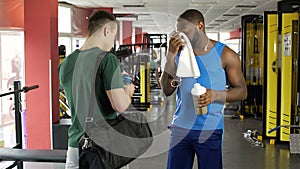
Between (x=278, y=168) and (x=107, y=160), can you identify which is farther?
(x=278, y=168)

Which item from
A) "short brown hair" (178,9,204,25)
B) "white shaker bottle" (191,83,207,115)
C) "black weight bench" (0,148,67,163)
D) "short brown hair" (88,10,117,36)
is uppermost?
"short brown hair" (178,9,204,25)

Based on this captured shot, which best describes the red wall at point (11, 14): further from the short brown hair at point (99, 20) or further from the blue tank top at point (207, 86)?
the blue tank top at point (207, 86)

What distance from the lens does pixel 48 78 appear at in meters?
5.80

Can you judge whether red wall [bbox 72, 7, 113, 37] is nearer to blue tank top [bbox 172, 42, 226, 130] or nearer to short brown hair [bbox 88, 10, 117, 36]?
blue tank top [bbox 172, 42, 226, 130]

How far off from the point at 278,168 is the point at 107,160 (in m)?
3.98

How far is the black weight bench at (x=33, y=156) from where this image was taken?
3545 mm

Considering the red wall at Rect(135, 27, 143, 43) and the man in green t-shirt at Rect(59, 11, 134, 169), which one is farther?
the red wall at Rect(135, 27, 143, 43)

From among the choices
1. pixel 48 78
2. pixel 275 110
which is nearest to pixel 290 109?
pixel 275 110

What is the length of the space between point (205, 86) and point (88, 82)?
778mm

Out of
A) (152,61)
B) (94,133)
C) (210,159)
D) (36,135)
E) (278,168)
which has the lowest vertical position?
(278,168)

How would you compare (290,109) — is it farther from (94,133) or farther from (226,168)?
(94,133)

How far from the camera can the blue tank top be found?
244 centimetres

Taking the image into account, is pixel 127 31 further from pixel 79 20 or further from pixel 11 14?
pixel 11 14

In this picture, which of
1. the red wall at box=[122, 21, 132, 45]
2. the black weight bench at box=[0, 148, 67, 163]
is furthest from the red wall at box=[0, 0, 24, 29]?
the red wall at box=[122, 21, 132, 45]
